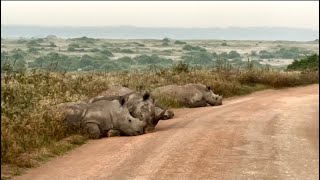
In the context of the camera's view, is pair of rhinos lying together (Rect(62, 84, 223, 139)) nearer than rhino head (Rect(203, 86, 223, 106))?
Yes

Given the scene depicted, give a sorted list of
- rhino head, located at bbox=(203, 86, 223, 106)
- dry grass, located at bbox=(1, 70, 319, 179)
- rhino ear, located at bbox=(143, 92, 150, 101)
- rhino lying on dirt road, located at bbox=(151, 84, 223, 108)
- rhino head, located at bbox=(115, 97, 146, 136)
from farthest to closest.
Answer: rhino head, located at bbox=(203, 86, 223, 106), rhino lying on dirt road, located at bbox=(151, 84, 223, 108), rhino ear, located at bbox=(143, 92, 150, 101), rhino head, located at bbox=(115, 97, 146, 136), dry grass, located at bbox=(1, 70, 319, 179)

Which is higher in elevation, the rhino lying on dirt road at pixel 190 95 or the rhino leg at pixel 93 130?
the rhino leg at pixel 93 130

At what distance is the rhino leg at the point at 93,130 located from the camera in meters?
13.7

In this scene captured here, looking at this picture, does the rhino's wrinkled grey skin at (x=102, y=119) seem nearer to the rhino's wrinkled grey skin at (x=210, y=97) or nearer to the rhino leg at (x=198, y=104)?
the rhino leg at (x=198, y=104)

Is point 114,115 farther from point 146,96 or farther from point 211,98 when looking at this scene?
point 211,98

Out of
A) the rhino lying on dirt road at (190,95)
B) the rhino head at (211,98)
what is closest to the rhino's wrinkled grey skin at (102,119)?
the rhino lying on dirt road at (190,95)

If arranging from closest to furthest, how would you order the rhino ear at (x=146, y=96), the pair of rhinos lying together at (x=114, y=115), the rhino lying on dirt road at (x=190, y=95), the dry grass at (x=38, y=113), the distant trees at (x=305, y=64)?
the dry grass at (x=38, y=113)
the pair of rhinos lying together at (x=114, y=115)
the rhino ear at (x=146, y=96)
the rhino lying on dirt road at (x=190, y=95)
the distant trees at (x=305, y=64)

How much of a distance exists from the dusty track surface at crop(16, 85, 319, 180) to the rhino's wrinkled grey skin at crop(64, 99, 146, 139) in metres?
0.49

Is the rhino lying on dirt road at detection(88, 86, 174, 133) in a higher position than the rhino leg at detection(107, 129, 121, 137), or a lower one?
higher

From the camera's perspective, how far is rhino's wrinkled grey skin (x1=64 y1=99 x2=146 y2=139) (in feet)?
45.3

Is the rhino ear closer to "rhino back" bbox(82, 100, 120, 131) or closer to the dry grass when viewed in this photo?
"rhino back" bbox(82, 100, 120, 131)

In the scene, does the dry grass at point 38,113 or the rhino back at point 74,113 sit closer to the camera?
the dry grass at point 38,113

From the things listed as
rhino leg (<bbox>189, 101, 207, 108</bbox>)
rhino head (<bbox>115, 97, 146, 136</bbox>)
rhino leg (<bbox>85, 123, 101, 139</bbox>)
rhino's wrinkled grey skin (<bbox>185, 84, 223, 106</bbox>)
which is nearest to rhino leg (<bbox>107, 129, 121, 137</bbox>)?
rhino head (<bbox>115, 97, 146, 136</bbox>)

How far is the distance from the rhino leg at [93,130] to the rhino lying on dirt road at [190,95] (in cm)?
745
